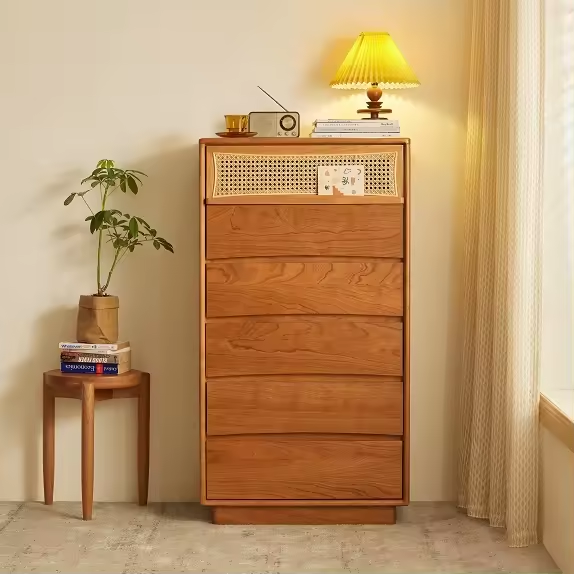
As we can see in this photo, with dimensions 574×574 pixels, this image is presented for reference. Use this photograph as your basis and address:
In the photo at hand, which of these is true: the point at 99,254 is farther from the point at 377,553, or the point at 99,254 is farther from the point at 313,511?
the point at 377,553

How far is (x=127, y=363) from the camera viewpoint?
11.6ft

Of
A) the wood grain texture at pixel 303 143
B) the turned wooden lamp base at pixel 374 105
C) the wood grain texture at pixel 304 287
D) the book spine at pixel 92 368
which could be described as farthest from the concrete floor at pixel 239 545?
the turned wooden lamp base at pixel 374 105

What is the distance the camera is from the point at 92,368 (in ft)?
11.3

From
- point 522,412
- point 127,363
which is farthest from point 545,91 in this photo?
point 127,363

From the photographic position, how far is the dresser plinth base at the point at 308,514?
11.0 feet

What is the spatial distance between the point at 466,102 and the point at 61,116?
158 centimetres

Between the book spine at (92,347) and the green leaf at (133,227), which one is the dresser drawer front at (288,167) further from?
the book spine at (92,347)

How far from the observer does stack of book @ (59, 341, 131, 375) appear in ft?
11.3

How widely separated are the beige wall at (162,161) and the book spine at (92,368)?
0.24m

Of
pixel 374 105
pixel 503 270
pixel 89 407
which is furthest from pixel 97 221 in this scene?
pixel 503 270

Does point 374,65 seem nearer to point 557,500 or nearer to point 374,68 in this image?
point 374,68

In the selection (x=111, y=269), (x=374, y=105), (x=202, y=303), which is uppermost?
(x=374, y=105)

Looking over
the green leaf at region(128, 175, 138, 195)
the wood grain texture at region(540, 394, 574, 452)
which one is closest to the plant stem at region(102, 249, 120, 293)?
the green leaf at region(128, 175, 138, 195)

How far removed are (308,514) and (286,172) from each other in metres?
1.24
